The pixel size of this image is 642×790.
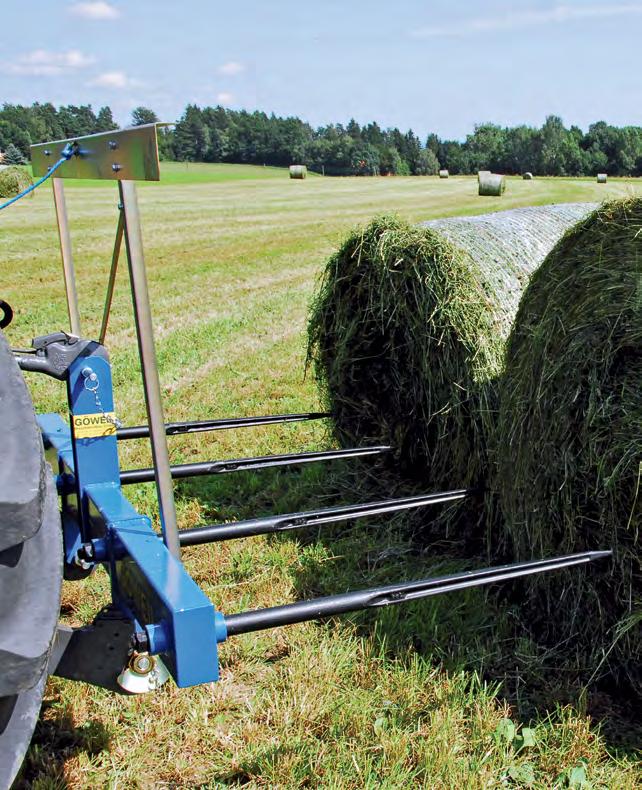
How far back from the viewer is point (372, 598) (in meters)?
2.53

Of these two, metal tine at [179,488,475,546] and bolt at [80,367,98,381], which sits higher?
bolt at [80,367,98,381]

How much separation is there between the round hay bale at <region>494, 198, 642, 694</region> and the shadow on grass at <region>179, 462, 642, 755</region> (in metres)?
0.14

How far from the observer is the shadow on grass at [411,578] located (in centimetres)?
298

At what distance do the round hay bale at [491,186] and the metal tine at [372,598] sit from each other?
91.2 ft

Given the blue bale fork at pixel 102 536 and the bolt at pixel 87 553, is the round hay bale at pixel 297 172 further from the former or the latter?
the bolt at pixel 87 553

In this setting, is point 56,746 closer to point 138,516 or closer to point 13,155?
point 138,516

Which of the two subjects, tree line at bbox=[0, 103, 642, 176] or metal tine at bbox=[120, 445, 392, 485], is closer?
metal tine at bbox=[120, 445, 392, 485]

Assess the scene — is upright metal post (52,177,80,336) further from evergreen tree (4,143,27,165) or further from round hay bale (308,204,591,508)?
evergreen tree (4,143,27,165)

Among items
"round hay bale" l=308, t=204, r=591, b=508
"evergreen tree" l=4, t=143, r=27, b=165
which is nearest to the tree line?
"evergreen tree" l=4, t=143, r=27, b=165

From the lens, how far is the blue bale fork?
4.89ft

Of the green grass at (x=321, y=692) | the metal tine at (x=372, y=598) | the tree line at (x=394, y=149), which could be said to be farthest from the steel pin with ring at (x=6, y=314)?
the tree line at (x=394, y=149)

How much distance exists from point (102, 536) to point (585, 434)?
68.5 inches

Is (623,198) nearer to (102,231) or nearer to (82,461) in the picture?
(82,461)

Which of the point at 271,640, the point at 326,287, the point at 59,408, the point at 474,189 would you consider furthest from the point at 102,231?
the point at 474,189
